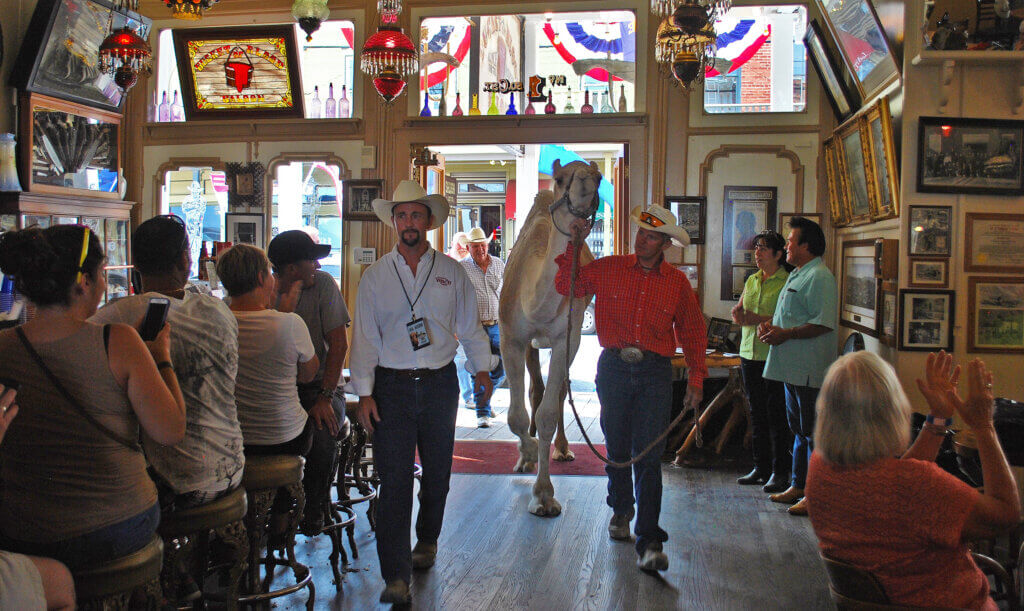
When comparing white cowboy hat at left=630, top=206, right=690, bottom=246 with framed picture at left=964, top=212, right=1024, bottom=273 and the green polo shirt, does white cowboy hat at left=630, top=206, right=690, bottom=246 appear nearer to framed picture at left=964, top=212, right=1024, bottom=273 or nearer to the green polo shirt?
the green polo shirt

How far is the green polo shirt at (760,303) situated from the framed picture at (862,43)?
1435 millimetres

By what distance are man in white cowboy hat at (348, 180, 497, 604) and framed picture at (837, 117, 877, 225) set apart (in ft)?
10.7

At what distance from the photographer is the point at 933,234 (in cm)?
480

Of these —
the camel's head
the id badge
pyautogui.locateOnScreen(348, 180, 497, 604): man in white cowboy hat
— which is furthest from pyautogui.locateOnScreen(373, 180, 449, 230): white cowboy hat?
the camel's head

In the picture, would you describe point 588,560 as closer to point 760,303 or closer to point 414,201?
point 414,201

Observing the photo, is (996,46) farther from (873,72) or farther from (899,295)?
(899,295)

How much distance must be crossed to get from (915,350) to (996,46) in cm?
182

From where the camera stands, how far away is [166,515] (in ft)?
8.59

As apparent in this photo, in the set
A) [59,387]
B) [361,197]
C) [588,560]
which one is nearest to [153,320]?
[59,387]

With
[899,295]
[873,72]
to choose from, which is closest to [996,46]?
[873,72]

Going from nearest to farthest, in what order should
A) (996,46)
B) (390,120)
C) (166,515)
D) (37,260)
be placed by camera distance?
(37,260) → (166,515) → (996,46) → (390,120)

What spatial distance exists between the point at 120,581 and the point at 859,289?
5.21 metres

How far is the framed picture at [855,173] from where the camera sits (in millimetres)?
5559

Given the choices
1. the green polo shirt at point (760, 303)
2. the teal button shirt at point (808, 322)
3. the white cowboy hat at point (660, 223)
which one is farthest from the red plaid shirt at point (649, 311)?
the green polo shirt at point (760, 303)
